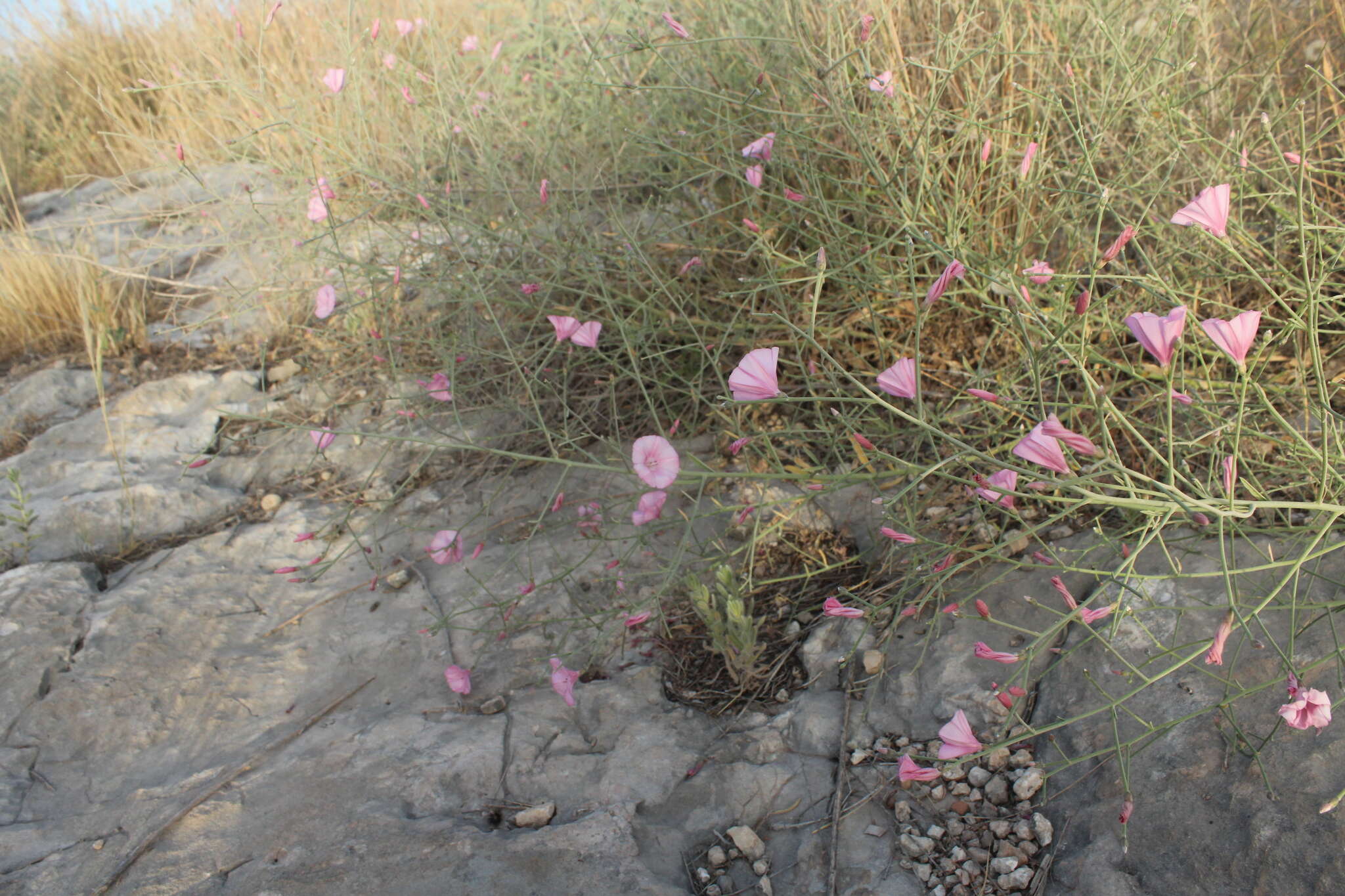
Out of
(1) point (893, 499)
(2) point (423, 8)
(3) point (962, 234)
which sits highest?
(2) point (423, 8)

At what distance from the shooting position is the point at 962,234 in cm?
174

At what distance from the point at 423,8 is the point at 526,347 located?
5.97ft

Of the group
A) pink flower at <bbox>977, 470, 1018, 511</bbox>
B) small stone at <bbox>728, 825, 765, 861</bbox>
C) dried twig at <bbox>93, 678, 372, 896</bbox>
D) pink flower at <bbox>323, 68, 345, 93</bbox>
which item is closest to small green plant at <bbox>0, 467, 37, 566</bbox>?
dried twig at <bbox>93, 678, 372, 896</bbox>

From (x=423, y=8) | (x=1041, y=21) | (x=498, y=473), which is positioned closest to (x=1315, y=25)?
(x=1041, y=21)

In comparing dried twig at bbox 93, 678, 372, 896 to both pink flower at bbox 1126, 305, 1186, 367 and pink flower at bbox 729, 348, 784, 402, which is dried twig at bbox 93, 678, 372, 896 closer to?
pink flower at bbox 729, 348, 784, 402

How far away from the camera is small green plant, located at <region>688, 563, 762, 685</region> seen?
4.67 ft

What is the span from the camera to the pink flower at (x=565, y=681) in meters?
1.43

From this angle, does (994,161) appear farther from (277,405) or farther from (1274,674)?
(277,405)

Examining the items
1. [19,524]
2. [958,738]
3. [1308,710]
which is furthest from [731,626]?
[19,524]

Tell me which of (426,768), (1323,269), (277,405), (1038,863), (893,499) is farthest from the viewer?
(277,405)

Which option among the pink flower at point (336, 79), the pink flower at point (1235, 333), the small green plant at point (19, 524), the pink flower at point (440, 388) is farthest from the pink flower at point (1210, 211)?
the small green plant at point (19, 524)

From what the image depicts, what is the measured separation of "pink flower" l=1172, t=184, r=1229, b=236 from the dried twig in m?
1.58

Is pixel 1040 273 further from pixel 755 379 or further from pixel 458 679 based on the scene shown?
pixel 458 679

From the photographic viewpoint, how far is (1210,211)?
3.55 feet
